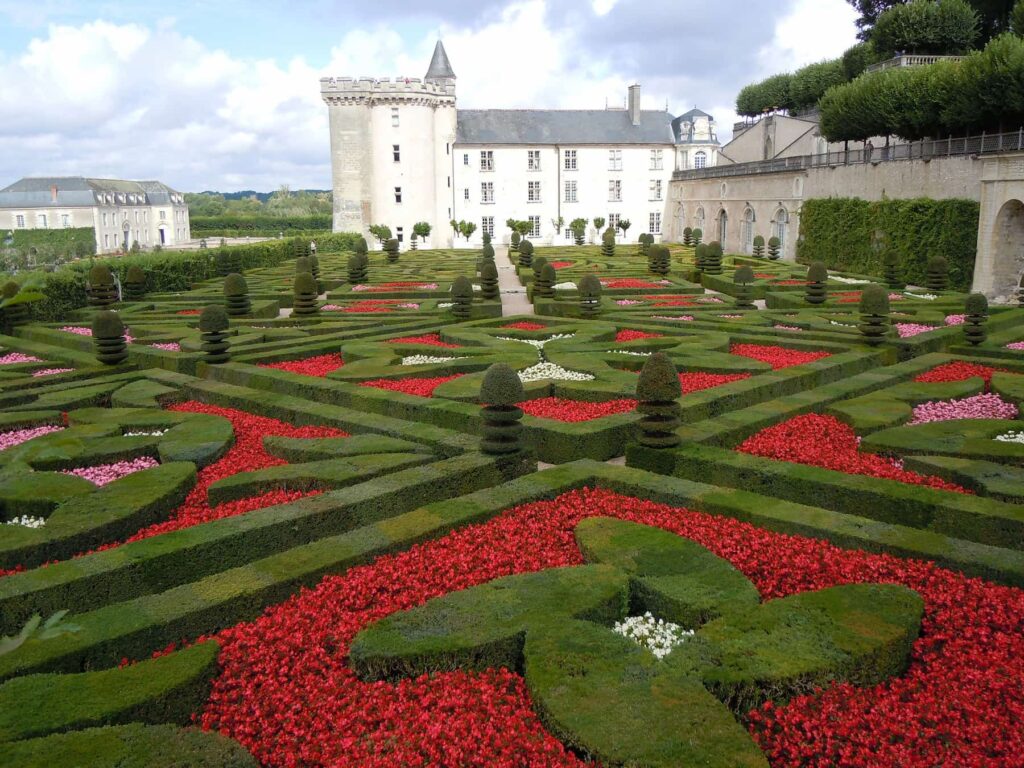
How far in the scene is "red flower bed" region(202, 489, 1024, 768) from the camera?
14.7 ft

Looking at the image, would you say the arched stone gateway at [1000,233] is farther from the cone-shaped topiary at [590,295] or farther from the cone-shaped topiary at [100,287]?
the cone-shaped topiary at [100,287]

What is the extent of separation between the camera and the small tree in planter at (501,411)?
8.82 m

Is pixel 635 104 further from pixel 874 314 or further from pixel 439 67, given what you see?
pixel 874 314

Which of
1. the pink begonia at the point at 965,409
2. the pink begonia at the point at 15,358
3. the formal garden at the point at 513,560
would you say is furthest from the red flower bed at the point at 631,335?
the pink begonia at the point at 15,358

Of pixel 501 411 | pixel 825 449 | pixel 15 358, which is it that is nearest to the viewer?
pixel 501 411

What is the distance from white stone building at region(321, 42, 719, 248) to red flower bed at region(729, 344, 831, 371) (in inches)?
1762

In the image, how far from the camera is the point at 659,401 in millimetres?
9328

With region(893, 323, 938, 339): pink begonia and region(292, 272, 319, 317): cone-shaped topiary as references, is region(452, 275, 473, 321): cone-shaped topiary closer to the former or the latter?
Result: region(292, 272, 319, 317): cone-shaped topiary

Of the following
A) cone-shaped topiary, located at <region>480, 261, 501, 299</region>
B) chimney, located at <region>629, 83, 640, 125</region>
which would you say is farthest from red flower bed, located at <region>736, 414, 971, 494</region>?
chimney, located at <region>629, 83, 640, 125</region>

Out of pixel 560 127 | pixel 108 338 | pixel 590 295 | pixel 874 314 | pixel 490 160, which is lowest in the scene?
pixel 108 338

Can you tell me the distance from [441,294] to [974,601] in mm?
21324

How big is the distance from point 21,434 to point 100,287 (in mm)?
12879

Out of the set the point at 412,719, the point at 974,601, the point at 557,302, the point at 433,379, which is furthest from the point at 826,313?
the point at 412,719

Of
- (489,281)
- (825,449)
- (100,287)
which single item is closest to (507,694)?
(825,449)
